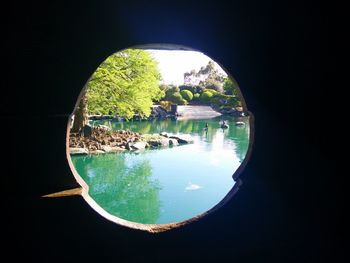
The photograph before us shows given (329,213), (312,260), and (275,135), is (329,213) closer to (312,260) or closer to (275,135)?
(312,260)

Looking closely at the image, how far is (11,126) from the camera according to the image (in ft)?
3.76

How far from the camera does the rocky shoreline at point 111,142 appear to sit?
42.5ft

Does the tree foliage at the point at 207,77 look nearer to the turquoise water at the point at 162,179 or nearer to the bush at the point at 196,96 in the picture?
the bush at the point at 196,96

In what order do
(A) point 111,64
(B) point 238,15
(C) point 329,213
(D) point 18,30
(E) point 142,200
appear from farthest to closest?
1. (A) point 111,64
2. (E) point 142,200
3. (C) point 329,213
4. (B) point 238,15
5. (D) point 18,30

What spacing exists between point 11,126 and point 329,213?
1.46 m

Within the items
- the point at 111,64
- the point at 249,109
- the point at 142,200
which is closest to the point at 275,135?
the point at 249,109

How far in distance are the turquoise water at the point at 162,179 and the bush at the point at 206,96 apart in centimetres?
2163

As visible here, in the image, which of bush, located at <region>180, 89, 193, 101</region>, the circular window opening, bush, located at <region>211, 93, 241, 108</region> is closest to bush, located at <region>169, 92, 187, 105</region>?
bush, located at <region>180, 89, 193, 101</region>

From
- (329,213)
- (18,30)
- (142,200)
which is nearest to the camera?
(18,30)

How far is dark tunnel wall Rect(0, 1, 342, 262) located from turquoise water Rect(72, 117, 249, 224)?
6335mm

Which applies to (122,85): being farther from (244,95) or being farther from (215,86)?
(215,86)

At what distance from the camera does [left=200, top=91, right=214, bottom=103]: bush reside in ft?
123

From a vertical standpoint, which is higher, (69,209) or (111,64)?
(111,64)

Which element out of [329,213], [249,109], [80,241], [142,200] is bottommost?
[142,200]
